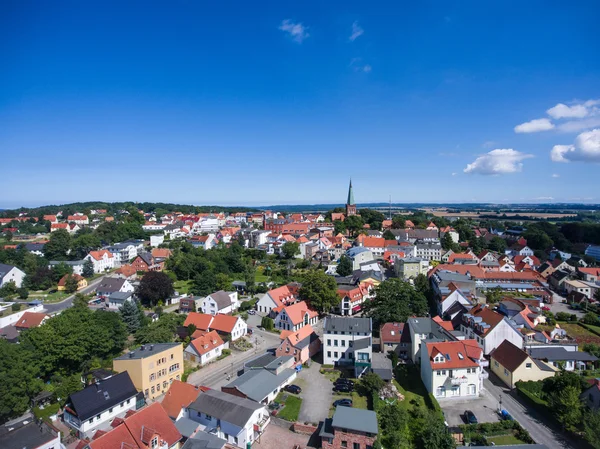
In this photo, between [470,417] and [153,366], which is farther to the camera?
[153,366]

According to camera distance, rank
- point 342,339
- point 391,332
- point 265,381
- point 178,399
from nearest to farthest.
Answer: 1. point 178,399
2. point 265,381
3. point 342,339
4. point 391,332

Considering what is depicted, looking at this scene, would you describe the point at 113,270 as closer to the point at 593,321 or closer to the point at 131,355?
the point at 131,355

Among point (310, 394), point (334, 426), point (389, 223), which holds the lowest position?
point (310, 394)

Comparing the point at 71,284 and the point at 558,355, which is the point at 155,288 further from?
the point at 558,355

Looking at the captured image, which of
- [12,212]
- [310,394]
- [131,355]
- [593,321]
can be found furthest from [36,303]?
[12,212]

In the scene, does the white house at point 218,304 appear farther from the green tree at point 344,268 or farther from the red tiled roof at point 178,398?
the green tree at point 344,268

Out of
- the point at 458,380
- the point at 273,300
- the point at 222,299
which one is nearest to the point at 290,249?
the point at 273,300

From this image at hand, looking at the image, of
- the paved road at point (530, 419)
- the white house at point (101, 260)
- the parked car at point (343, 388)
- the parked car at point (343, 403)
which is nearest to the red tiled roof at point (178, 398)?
the parked car at point (343, 403)

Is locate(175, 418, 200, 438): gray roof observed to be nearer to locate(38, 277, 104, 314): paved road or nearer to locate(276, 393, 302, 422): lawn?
locate(276, 393, 302, 422): lawn
